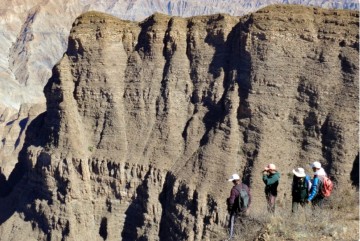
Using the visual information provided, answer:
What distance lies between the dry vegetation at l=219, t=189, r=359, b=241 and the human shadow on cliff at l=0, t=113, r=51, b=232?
24.7m

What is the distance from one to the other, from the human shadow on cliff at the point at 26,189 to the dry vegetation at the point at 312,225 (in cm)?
2469

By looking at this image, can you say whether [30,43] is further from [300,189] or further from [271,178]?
[300,189]

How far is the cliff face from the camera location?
32250 mm

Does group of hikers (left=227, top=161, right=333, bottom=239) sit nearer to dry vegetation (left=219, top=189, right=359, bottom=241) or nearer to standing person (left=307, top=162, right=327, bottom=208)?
standing person (left=307, top=162, right=327, bottom=208)

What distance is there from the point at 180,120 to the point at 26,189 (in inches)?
541

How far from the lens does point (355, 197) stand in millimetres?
18156

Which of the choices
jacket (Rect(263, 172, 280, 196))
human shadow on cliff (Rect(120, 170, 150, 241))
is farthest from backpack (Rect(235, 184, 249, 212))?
human shadow on cliff (Rect(120, 170, 150, 241))

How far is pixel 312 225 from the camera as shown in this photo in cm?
1482

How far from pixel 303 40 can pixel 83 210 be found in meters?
19.3

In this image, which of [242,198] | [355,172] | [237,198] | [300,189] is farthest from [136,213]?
[300,189]

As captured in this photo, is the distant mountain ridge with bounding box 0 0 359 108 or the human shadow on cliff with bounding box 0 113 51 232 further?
the distant mountain ridge with bounding box 0 0 359 108

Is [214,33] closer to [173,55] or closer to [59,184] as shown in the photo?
[173,55]

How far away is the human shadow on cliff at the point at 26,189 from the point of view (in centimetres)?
3838

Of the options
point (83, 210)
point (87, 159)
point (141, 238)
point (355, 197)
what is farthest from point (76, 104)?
point (355, 197)
